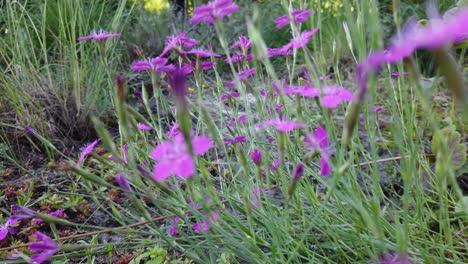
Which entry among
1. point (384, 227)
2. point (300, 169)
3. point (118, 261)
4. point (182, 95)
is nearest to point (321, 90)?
point (300, 169)

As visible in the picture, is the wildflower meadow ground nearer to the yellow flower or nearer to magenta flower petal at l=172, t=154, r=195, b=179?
magenta flower petal at l=172, t=154, r=195, b=179

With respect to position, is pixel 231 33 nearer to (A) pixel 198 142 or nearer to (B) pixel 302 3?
(B) pixel 302 3

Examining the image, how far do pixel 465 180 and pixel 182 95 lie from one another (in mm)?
1268

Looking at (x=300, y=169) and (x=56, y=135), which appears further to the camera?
(x=56, y=135)

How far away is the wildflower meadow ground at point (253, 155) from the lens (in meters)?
0.62

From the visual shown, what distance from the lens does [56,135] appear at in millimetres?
2010

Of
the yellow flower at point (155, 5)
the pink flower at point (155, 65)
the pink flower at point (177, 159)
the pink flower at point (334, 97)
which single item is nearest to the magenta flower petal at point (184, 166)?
the pink flower at point (177, 159)

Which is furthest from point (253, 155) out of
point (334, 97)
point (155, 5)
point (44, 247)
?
point (155, 5)

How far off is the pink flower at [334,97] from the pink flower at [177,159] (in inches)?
7.4

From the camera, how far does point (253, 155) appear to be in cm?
88

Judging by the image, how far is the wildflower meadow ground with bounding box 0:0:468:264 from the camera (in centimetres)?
62

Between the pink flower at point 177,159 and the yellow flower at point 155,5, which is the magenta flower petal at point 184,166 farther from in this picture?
the yellow flower at point 155,5

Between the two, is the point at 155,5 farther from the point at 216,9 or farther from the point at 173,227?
the point at 216,9

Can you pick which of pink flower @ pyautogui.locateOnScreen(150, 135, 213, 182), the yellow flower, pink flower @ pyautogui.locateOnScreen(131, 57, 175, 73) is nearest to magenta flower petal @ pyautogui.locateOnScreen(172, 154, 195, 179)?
pink flower @ pyautogui.locateOnScreen(150, 135, 213, 182)
